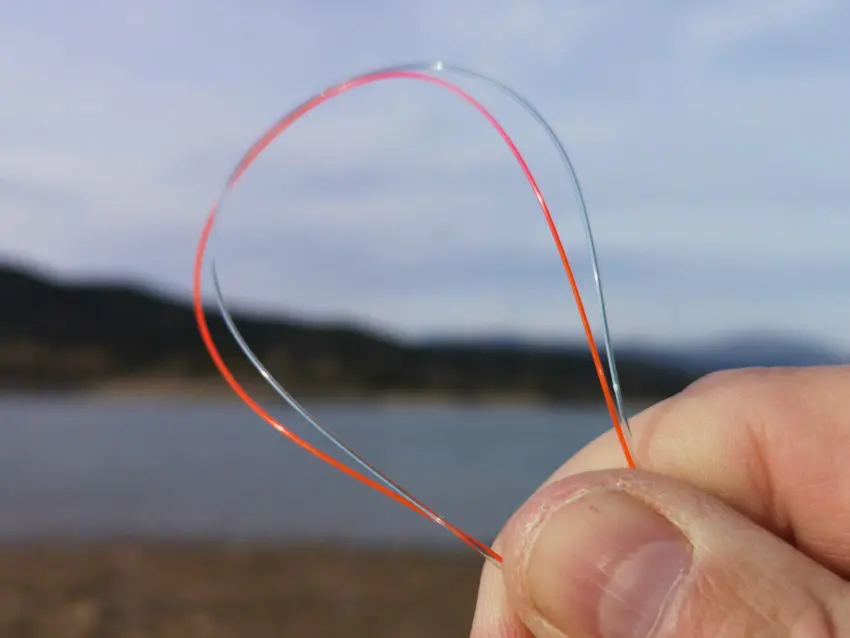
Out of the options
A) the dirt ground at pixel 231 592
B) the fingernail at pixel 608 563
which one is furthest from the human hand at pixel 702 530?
the dirt ground at pixel 231 592

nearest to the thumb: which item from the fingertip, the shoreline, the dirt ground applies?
the fingertip

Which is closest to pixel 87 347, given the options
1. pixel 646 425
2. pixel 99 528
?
pixel 99 528

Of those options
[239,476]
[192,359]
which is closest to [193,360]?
[192,359]

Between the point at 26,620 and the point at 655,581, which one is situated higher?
the point at 655,581

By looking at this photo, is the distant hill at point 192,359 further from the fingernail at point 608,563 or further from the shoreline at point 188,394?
the fingernail at point 608,563

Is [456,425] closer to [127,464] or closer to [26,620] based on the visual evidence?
[127,464]

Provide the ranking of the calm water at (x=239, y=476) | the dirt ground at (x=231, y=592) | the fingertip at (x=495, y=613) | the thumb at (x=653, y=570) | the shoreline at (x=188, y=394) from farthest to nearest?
the shoreline at (x=188, y=394)
the calm water at (x=239, y=476)
the dirt ground at (x=231, y=592)
the fingertip at (x=495, y=613)
the thumb at (x=653, y=570)

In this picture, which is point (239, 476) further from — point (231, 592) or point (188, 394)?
Result: point (188, 394)

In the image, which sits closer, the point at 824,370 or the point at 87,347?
the point at 824,370
